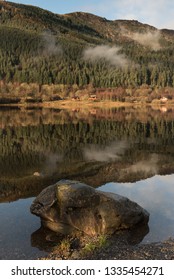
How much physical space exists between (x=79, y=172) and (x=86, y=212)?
17.3 metres

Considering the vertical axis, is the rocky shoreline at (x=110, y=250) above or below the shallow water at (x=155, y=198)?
above

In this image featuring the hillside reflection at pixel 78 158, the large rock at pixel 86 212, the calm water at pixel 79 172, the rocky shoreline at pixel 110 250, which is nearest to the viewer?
the rocky shoreline at pixel 110 250

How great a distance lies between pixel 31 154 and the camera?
51.0 meters

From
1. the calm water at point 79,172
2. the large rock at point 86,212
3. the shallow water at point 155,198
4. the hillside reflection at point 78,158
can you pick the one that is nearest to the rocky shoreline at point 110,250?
the large rock at point 86,212

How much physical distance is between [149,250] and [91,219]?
529 cm

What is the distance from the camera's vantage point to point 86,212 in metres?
22.5

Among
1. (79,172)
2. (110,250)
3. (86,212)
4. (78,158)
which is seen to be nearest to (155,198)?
(86,212)

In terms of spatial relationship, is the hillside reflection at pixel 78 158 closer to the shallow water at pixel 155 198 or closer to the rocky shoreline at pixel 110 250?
the shallow water at pixel 155 198

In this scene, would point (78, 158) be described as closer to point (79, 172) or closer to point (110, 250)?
point (79, 172)

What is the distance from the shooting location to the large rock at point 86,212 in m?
22.0

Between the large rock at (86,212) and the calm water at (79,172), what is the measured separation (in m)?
1.05

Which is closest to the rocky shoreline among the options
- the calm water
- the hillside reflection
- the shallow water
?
the calm water
